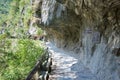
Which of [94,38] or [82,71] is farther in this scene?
[94,38]

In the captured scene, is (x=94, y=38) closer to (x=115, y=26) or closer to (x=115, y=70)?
(x=115, y=26)

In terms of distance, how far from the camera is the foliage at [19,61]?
10482mm

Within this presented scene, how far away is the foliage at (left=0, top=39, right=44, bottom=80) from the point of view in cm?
1048

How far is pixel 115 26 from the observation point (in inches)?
379

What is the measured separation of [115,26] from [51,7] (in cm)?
1446

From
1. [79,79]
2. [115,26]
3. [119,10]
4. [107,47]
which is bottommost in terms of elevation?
[79,79]

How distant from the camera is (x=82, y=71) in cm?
1189

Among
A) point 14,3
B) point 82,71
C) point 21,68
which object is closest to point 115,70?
point 82,71

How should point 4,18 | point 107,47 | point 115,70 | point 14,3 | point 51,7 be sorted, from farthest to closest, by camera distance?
point 4,18 < point 14,3 < point 51,7 < point 107,47 < point 115,70

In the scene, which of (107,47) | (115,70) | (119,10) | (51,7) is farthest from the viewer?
(51,7)

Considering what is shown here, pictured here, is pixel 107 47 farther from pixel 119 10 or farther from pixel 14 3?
pixel 14 3

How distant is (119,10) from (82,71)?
3.71 m

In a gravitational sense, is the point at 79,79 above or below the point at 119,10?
below

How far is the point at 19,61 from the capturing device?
12219mm
